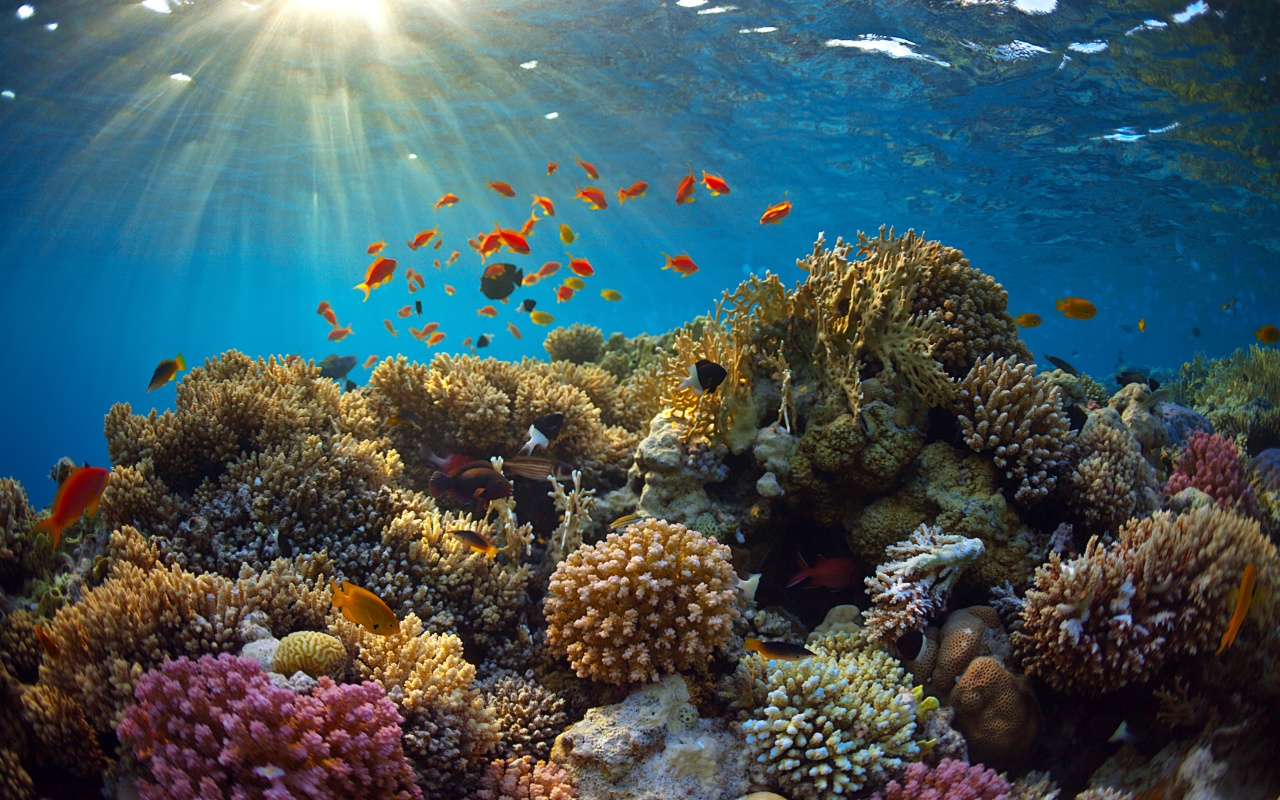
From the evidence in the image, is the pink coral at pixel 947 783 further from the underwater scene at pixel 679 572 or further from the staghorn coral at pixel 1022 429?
the staghorn coral at pixel 1022 429

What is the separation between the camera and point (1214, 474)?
5.66 m

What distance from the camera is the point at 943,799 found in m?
3.09

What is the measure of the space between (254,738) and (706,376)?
347 cm

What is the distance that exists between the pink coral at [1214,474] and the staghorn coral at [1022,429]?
227 cm

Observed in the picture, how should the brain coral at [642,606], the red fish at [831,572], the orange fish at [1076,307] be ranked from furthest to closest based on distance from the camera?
the orange fish at [1076,307], the red fish at [831,572], the brain coral at [642,606]

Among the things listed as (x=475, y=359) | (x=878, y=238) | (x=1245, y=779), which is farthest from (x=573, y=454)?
(x=1245, y=779)

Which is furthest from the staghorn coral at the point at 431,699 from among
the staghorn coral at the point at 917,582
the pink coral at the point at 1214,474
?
the pink coral at the point at 1214,474

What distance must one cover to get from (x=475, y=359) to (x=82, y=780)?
4.47 meters

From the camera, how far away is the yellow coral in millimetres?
3348

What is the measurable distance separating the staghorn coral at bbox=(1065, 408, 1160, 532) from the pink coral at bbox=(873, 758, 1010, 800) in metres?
2.22

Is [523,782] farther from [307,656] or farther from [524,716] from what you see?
[307,656]

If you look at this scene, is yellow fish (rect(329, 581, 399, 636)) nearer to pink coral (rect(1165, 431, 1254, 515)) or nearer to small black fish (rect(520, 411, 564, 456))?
small black fish (rect(520, 411, 564, 456))

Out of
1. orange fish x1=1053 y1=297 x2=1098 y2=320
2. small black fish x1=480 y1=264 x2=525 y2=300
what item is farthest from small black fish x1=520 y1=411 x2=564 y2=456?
orange fish x1=1053 y1=297 x2=1098 y2=320

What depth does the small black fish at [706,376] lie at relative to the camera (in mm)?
4520
